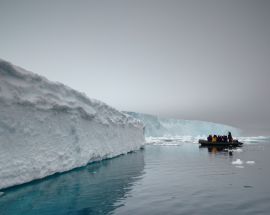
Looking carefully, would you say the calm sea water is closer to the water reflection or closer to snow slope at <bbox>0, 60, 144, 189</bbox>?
the water reflection

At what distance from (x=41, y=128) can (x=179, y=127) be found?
92.8m

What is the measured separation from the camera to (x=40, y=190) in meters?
8.91

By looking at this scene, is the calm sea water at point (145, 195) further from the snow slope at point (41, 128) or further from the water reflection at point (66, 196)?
the snow slope at point (41, 128)

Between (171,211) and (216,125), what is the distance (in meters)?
114

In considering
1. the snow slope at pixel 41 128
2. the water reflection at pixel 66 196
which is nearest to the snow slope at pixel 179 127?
the snow slope at pixel 41 128

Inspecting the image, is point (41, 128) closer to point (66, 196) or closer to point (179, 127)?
point (66, 196)

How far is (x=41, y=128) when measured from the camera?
11.2 m

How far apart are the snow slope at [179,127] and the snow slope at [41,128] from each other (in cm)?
6568

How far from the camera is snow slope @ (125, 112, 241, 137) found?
8451 cm

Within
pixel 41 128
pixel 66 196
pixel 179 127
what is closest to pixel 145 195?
pixel 66 196

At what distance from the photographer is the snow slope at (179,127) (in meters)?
84.5

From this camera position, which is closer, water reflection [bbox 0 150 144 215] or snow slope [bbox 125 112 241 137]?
water reflection [bbox 0 150 144 215]

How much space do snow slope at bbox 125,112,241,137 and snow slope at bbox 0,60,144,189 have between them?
2586 inches

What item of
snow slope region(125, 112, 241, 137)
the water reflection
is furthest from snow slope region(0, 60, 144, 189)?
snow slope region(125, 112, 241, 137)
